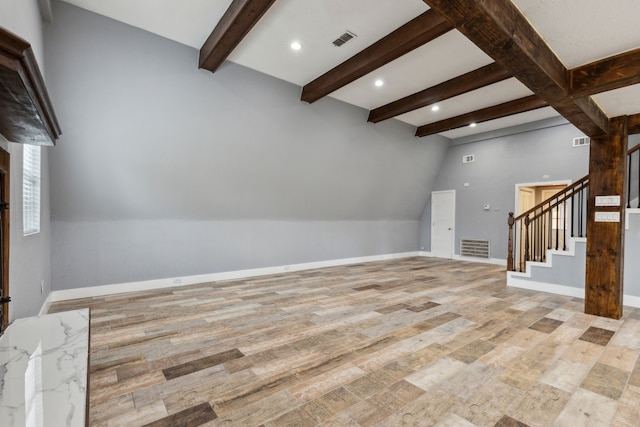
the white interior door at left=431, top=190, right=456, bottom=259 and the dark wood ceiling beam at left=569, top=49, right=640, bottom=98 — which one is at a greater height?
the dark wood ceiling beam at left=569, top=49, right=640, bottom=98

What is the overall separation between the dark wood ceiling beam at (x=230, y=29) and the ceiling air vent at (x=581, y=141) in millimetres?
6841

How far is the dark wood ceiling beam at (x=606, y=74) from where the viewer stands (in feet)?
7.90

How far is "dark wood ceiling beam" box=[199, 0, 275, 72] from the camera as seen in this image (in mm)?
2967

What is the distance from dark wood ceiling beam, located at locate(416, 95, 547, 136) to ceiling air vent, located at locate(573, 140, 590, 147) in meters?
1.86

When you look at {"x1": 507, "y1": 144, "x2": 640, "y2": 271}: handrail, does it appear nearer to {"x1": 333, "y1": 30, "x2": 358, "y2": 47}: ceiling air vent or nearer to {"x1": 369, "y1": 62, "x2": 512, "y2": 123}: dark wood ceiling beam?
{"x1": 369, "y1": 62, "x2": 512, "y2": 123}: dark wood ceiling beam

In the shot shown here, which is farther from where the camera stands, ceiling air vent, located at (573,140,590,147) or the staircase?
ceiling air vent, located at (573,140,590,147)

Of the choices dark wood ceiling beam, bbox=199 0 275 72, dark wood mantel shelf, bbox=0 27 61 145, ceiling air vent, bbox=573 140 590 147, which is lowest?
dark wood mantel shelf, bbox=0 27 61 145

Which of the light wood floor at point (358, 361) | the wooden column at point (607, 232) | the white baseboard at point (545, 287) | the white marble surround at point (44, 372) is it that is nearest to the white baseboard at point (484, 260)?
the white baseboard at point (545, 287)

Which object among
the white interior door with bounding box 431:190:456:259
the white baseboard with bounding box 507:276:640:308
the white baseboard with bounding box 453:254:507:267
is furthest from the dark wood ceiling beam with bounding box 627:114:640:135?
the white interior door with bounding box 431:190:456:259

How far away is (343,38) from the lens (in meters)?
3.72

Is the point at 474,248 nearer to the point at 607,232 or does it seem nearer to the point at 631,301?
the point at 631,301

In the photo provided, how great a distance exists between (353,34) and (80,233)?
4.56 m

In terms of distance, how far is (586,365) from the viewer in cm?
245

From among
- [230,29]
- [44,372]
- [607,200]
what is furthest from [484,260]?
[44,372]
